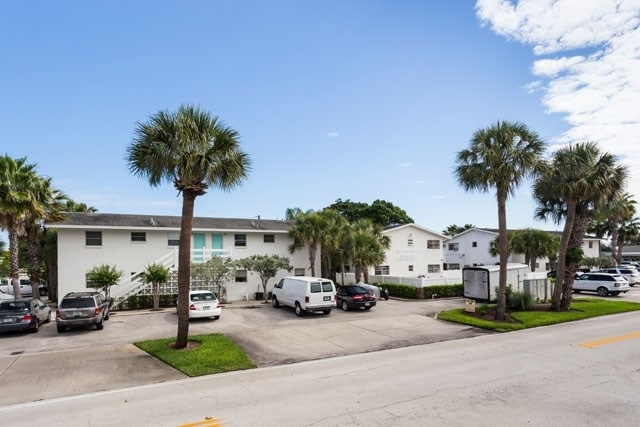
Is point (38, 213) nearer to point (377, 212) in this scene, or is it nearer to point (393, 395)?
point (393, 395)

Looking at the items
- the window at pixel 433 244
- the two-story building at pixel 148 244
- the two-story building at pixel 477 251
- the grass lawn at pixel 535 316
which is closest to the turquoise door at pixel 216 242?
the two-story building at pixel 148 244

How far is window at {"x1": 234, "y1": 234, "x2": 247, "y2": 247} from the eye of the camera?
31.3 metres

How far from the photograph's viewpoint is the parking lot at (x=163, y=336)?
1107cm

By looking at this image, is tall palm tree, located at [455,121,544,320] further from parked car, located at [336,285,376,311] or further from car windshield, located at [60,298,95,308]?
→ car windshield, located at [60,298,95,308]

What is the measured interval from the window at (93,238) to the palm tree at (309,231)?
42.4 ft

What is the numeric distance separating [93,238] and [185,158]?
17360mm

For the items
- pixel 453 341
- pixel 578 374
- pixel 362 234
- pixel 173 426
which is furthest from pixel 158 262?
pixel 578 374

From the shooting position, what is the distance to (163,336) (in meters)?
17.2

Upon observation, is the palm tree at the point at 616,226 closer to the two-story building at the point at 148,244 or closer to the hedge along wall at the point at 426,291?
the hedge along wall at the point at 426,291

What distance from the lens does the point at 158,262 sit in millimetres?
28172

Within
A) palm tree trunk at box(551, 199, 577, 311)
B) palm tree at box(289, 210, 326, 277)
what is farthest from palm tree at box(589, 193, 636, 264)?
palm tree at box(289, 210, 326, 277)

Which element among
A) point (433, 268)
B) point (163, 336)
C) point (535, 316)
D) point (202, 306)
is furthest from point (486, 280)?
point (163, 336)

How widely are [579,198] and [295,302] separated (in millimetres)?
15946

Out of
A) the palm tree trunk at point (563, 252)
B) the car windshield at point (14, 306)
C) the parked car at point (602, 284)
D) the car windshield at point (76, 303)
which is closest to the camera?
the car windshield at point (14, 306)
